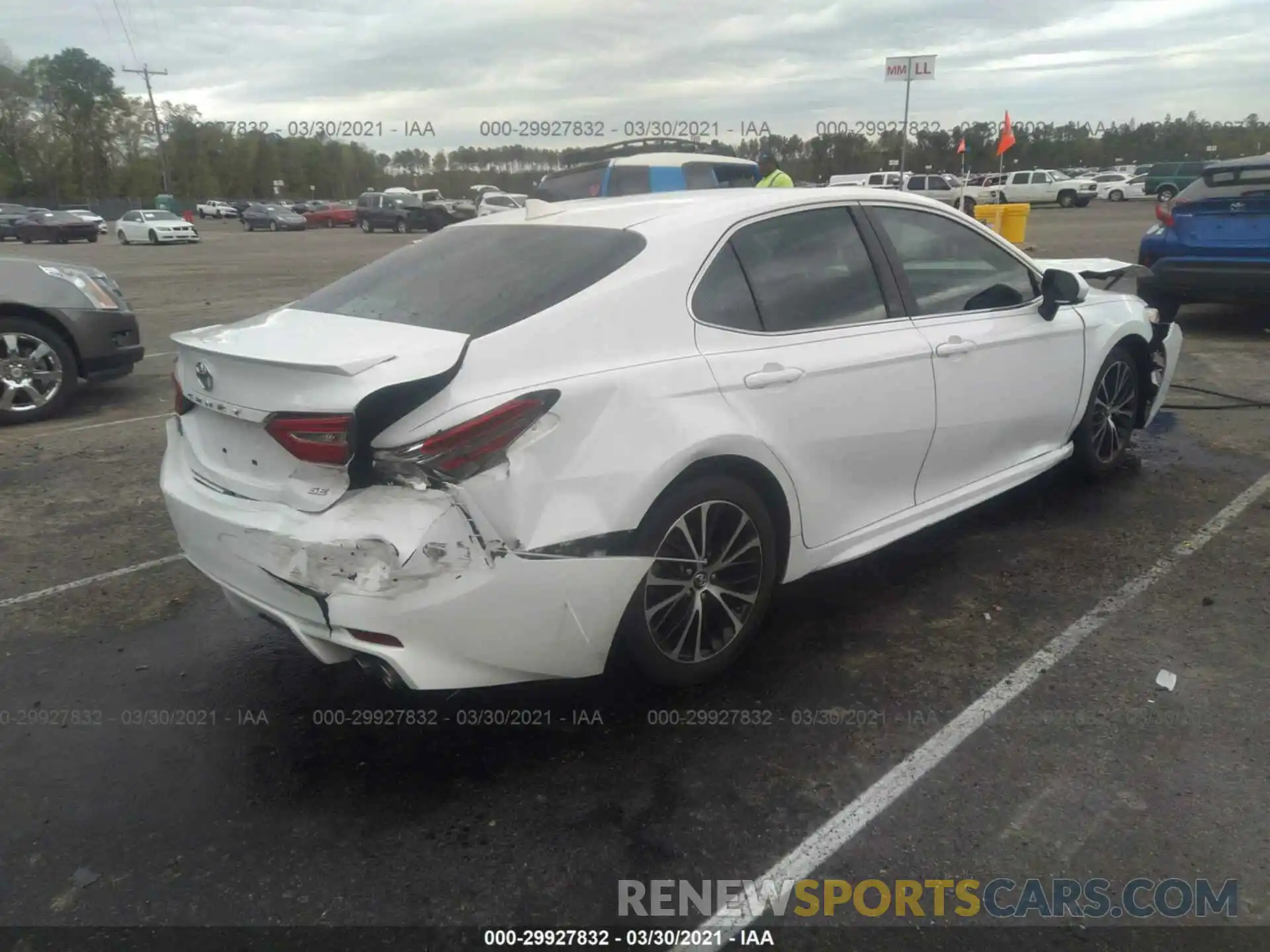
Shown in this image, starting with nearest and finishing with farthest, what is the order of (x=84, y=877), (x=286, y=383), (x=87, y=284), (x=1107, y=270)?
(x=84, y=877) < (x=286, y=383) < (x=1107, y=270) < (x=87, y=284)

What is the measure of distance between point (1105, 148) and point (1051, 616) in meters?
99.7

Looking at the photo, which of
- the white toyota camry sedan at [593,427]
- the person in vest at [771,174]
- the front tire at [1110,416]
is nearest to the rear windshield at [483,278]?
the white toyota camry sedan at [593,427]

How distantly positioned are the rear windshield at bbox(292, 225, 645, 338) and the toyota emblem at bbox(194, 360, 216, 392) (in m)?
0.50

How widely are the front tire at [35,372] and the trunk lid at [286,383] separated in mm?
4838

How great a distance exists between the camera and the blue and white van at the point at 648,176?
483 inches

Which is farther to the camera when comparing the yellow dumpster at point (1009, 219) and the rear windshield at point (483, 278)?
the yellow dumpster at point (1009, 219)

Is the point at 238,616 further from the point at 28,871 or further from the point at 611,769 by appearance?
the point at 611,769

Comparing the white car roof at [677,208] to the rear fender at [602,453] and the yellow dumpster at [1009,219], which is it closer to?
the rear fender at [602,453]

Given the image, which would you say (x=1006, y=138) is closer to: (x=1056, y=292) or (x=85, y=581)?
(x=1056, y=292)

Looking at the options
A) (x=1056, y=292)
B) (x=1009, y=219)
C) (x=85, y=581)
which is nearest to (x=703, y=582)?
(x=1056, y=292)

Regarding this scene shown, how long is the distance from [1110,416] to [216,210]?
75.3m

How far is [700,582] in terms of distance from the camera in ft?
10.1

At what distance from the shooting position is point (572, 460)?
263 cm

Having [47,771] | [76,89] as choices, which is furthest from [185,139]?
[47,771]
